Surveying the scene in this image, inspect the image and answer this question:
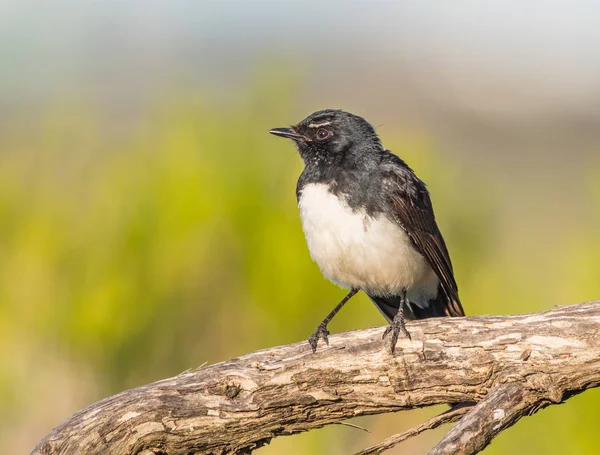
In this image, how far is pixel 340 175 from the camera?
16.8 feet

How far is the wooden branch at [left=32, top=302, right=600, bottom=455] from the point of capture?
415 cm

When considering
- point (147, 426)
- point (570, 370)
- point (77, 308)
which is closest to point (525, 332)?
point (570, 370)

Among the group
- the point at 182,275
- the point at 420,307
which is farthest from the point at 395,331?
the point at 182,275

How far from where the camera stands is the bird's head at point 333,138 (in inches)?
211

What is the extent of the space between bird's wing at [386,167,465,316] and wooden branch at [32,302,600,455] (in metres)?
0.78

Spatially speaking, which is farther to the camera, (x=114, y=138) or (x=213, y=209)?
(x=114, y=138)

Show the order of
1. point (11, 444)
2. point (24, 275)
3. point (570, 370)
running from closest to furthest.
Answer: point (570, 370), point (11, 444), point (24, 275)

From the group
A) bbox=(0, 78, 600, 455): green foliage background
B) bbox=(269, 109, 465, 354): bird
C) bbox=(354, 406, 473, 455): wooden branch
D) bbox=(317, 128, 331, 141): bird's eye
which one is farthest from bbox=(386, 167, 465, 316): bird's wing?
bbox=(0, 78, 600, 455): green foliage background

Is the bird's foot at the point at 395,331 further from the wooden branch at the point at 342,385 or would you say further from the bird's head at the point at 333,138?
the bird's head at the point at 333,138

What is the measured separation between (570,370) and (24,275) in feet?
17.7

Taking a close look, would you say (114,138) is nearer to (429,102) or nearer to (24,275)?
(24,275)

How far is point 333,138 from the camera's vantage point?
5.46m

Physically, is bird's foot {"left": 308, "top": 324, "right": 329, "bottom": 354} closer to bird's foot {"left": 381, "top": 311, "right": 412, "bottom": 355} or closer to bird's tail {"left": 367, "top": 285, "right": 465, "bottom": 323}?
bird's foot {"left": 381, "top": 311, "right": 412, "bottom": 355}

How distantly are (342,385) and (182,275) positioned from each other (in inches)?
140
